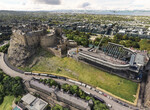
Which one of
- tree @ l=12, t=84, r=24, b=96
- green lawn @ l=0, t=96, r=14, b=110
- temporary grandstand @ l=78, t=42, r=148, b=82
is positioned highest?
temporary grandstand @ l=78, t=42, r=148, b=82

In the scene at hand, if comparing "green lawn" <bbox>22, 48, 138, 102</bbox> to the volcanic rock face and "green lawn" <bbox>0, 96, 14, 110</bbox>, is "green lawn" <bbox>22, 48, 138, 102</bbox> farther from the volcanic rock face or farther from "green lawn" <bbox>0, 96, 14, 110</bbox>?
"green lawn" <bbox>0, 96, 14, 110</bbox>

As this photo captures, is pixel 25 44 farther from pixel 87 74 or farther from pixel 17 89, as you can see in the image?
pixel 87 74

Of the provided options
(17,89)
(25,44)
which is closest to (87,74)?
(17,89)

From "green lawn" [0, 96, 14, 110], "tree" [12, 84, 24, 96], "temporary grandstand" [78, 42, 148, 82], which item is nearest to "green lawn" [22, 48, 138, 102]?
"temporary grandstand" [78, 42, 148, 82]

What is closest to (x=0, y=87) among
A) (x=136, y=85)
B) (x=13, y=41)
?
(x=13, y=41)

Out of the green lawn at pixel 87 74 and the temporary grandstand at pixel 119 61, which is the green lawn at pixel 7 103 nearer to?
the green lawn at pixel 87 74

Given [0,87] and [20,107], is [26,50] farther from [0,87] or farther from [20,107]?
[20,107]
